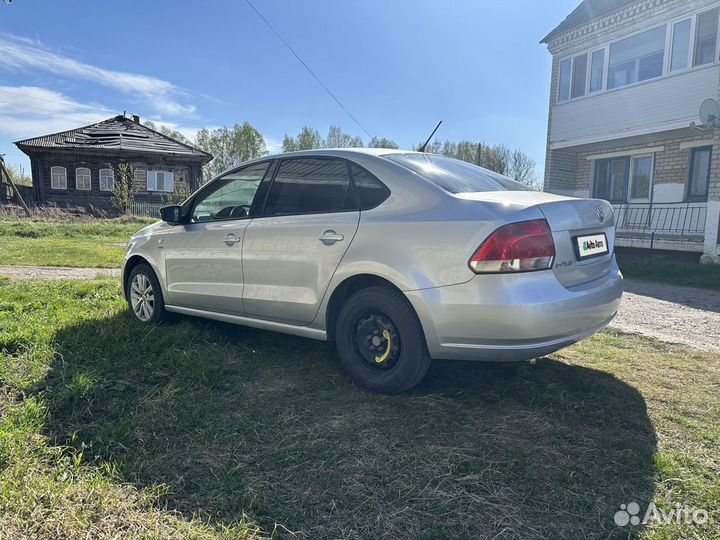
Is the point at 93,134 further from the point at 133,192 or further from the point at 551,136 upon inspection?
the point at 551,136

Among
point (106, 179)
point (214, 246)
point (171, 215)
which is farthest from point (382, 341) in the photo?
point (106, 179)

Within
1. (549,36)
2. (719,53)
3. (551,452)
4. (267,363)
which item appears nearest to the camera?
(551,452)

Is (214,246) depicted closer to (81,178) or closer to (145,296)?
(145,296)

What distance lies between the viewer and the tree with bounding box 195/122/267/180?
5438 cm

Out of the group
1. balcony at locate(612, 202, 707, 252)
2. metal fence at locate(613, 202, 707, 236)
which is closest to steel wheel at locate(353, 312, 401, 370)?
balcony at locate(612, 202, 707, 252)

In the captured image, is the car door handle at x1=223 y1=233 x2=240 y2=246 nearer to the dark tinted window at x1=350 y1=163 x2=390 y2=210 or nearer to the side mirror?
the side mirror

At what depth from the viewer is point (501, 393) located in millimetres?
3311

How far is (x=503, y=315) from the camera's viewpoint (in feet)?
9.13

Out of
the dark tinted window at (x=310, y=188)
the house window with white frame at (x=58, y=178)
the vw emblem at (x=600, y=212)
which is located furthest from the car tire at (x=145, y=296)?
the house window with white frame at (x=58, y=178)

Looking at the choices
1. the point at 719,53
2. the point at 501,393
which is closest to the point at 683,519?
the point at 501,393

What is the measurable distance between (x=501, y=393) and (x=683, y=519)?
4.37ft

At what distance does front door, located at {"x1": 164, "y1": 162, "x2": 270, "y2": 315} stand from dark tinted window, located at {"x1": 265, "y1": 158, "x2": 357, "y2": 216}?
25 cm

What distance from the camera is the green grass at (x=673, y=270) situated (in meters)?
9.38

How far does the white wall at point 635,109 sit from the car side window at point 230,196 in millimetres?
11869
